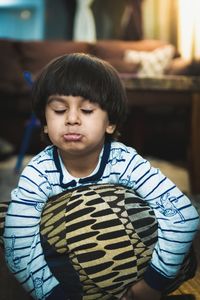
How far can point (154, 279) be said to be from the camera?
964 mm

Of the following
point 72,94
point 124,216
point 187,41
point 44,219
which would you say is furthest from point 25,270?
point 187,41

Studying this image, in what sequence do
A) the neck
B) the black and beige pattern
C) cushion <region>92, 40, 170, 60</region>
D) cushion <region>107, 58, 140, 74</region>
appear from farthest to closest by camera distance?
cushion <region>92, 40, 170, 60</region>
cushion <region>107, 58, 140, 74</region>
the neck
the black and beige pattern

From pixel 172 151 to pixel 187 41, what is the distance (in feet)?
6.44

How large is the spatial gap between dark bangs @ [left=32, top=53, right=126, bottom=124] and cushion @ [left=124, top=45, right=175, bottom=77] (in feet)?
10.5

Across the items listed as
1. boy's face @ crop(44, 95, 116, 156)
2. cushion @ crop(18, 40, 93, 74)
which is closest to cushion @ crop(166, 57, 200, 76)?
cushion @ crop(18, 40, 93, 74)

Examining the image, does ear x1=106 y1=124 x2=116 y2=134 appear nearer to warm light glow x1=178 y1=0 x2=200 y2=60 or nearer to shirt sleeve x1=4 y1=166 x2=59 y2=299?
shirt sleeve x1=4 y1=166 x2=59 y2=299

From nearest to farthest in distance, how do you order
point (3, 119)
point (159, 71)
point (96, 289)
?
point (96, 289) < point (3, 119) < point (159, 71)

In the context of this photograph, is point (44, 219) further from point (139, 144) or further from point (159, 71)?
point (159, 71)

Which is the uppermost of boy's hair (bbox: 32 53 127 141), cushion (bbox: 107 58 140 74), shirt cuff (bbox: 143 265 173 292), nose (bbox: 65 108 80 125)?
cushion (bbox: 107 58 140 74)

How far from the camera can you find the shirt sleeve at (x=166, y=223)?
3.14 ft

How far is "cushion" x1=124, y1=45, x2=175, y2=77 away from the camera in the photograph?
13.7 ft

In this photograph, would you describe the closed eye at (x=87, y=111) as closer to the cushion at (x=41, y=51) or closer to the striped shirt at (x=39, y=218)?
the striped shirt at (x=39, y=218)

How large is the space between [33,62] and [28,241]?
11.3 feet

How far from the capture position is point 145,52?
435 cm
